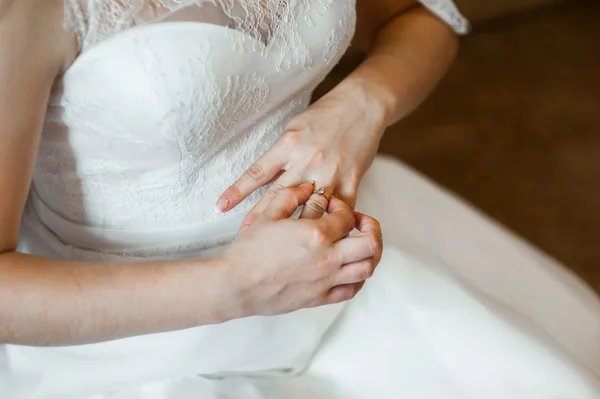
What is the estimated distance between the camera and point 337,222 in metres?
0.74

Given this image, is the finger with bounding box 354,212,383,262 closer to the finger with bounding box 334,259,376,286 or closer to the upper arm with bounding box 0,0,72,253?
the finger with bounding box 334,259,376,286

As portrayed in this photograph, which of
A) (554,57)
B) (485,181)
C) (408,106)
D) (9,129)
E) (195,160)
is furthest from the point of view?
(554,57)

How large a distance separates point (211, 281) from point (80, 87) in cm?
22

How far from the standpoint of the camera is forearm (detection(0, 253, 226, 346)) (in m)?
0.70

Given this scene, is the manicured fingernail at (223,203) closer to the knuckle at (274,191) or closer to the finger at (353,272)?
the knuckle at (274,191)

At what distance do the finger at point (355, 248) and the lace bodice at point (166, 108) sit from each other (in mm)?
187

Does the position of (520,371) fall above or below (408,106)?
below

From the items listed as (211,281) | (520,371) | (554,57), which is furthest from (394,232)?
(554,57)

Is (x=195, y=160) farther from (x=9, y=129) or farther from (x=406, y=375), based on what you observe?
(x=406, y=375)

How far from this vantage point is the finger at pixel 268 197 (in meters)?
0.78

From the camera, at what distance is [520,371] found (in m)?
0.87

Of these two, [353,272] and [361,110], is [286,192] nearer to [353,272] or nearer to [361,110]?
[353,272]

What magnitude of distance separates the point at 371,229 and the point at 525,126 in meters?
1.89

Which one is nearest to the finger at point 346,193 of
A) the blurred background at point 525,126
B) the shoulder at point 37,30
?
the shoulder at point 37,30
